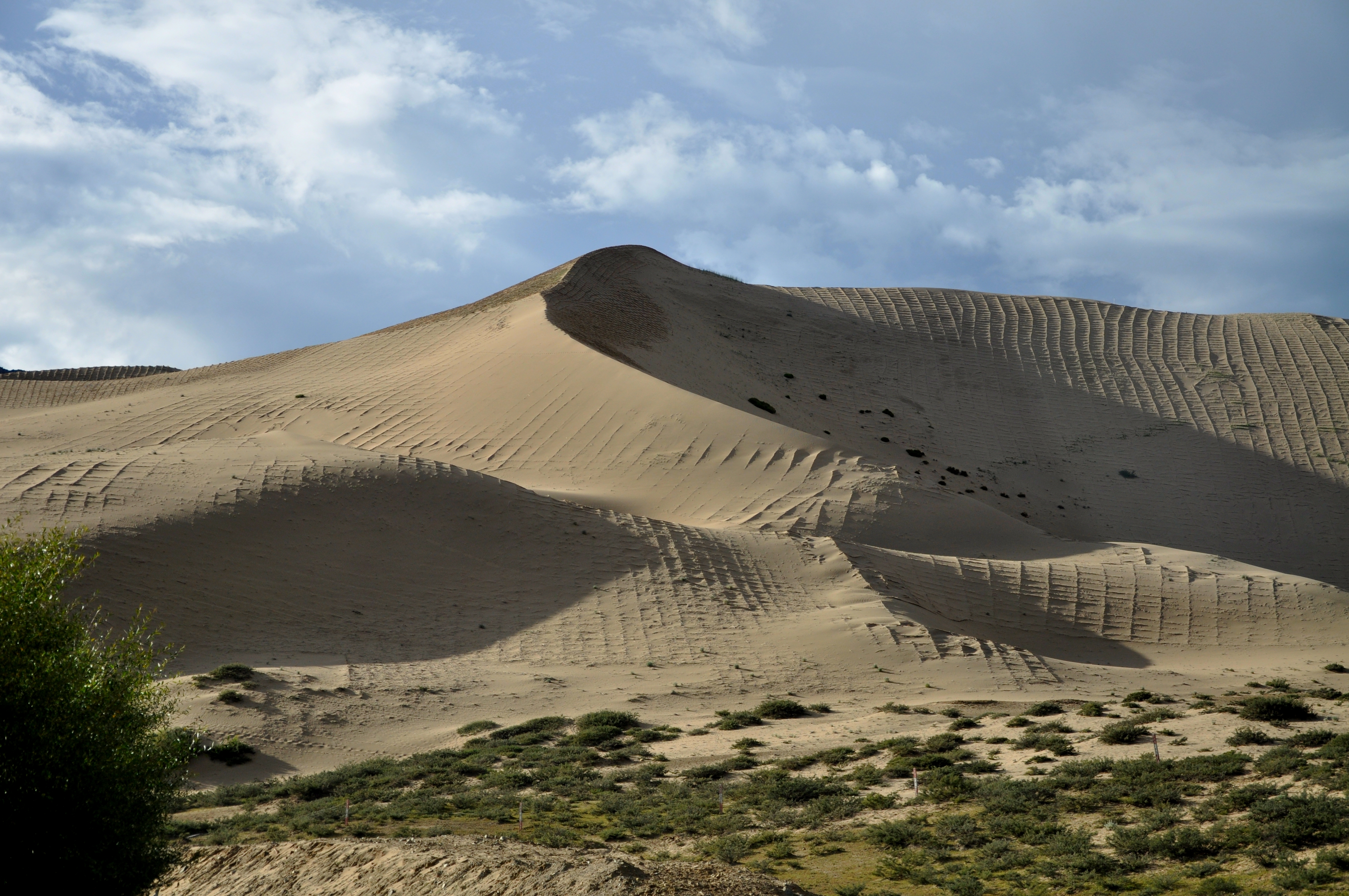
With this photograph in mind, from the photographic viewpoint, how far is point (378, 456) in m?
23.5

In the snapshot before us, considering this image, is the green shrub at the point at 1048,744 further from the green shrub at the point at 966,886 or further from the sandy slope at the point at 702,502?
the green shrub at the point at 966,886

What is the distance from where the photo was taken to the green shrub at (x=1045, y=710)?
46.3ft

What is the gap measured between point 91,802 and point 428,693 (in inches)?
366

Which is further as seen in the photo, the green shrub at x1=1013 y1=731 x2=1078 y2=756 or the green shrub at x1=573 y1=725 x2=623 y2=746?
the green shrub at x1=573 y1=725 x2=623 y2=746

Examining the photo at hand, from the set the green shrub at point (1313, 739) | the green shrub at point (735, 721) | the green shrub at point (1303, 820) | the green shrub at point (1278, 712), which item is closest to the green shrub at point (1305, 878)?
the green shrub at point (1303, 820)

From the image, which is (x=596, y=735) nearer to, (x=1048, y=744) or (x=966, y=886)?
(x=1048, y=744)

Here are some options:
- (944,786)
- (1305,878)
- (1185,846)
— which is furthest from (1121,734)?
(1305,878)

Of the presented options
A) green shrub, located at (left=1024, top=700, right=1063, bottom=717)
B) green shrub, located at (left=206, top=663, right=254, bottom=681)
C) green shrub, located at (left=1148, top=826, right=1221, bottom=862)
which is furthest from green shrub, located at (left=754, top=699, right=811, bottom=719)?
green shrub, located at (left=206, top=663, right=254, bottom=681)

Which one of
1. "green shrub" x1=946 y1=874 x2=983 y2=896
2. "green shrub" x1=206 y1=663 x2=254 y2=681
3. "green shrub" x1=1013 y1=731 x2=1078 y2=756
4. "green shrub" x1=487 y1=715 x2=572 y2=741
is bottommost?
"green shrub" x1=946 y1=874 x2=983 y2=896

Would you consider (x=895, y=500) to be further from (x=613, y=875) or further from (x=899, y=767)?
(x=613, y=875)

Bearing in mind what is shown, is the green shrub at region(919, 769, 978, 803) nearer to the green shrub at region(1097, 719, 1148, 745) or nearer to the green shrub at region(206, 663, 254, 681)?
the green shrub at region(1097, 719, 1148, 745)

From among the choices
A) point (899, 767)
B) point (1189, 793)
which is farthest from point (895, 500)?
point (1189, 793)

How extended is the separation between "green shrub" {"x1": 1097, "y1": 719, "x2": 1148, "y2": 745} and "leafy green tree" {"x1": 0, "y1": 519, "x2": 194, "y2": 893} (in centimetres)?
1014

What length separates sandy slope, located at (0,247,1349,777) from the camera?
17.6 m
